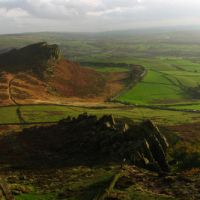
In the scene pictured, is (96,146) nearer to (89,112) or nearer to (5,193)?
(5,193)

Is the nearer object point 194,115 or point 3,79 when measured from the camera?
point 194,115

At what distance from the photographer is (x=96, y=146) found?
147 feet

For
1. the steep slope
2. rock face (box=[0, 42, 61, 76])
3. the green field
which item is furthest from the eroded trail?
rock face (box=[0, 42, 61, 76])

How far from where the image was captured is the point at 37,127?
63812 millimetres

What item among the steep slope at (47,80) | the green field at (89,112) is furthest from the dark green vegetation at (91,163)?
the steep slope at (47,80)

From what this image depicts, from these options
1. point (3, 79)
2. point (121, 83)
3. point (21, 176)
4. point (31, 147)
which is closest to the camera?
point (21, 176)

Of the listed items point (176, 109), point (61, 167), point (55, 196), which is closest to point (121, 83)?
point (176, 109)

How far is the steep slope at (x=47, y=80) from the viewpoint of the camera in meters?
92.2

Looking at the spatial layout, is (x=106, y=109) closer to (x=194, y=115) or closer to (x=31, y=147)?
(x=194, y=115)

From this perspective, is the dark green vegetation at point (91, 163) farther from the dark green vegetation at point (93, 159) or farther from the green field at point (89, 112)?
the green field at point (89, 112)

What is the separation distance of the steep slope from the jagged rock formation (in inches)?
1281

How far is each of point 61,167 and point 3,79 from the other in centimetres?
6303

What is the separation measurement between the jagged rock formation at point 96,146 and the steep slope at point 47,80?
107ft

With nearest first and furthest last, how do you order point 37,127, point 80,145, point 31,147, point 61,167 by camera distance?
point 61,167 < point 80,145 < point 31,147 < point 37,127
